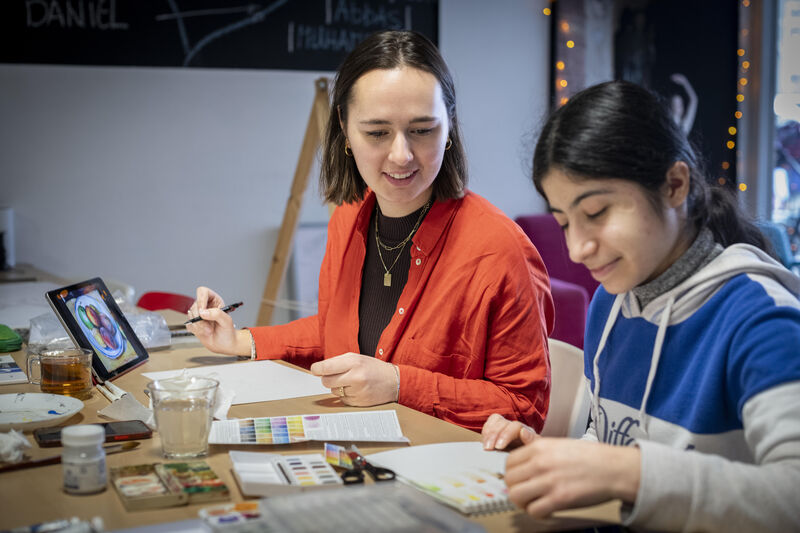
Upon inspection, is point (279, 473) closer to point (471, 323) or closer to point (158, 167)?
point (471, 323)

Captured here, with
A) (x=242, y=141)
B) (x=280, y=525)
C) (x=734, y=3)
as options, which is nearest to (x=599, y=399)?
(x=280, y=525)

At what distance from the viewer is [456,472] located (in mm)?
1119

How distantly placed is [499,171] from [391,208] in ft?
10.2

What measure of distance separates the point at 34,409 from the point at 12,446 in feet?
0.85

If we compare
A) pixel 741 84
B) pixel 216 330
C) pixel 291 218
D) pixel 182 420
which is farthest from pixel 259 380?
pixel 741 84

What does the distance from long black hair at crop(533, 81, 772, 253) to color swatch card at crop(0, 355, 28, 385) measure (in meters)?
1.19

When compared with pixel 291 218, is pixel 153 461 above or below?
below

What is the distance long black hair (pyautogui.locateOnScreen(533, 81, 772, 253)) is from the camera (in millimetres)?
1116

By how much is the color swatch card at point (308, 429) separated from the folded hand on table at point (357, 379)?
2.9 inches

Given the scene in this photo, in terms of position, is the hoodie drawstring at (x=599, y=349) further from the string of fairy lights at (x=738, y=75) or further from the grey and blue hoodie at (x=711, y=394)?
the string of fairy lights at (x=738, y=75)

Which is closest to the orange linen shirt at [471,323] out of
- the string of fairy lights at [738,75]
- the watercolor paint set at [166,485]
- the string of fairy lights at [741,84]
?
the watercolor paint set at [166,485]

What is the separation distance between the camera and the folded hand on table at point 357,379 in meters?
1.47

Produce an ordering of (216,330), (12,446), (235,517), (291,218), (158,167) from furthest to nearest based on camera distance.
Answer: (158,167) → (291,218) → (216,330) → (12,446) → (235,517)

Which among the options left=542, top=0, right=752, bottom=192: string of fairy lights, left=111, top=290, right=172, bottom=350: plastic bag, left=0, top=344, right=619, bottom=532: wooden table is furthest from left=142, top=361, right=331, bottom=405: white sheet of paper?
left=542, top=0, right=752, bottom=192: string of fairy lights
